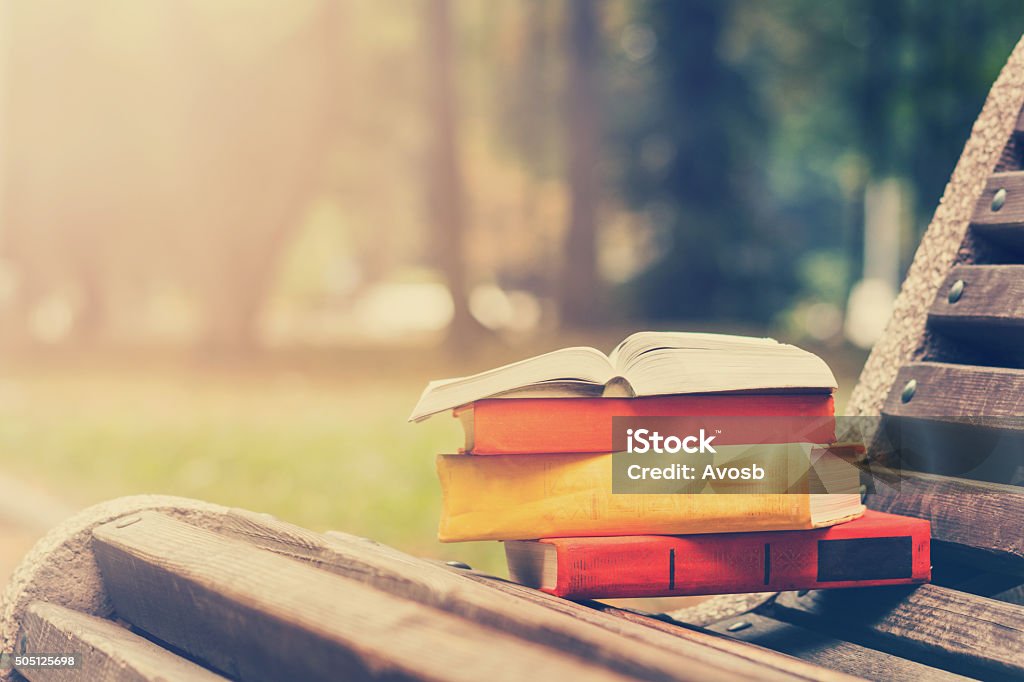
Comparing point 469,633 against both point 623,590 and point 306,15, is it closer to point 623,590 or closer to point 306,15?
point 623,590

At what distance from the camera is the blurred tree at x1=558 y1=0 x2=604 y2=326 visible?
15281 mm

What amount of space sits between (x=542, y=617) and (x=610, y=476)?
50 centimetres

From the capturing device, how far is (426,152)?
1653 cm

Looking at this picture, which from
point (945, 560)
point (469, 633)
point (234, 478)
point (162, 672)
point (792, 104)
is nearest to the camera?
point (469, 633)

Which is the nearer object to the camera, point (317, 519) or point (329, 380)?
point (317, 519)

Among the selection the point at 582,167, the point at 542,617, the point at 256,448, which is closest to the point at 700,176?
the point at 582,167

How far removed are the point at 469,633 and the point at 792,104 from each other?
20.4 meters

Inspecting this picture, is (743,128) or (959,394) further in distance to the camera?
(743,128)

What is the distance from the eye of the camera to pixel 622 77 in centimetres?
1888

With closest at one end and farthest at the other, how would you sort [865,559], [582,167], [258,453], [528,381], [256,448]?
[528,381], [865,559], [258,453], [256,448], [582,167]

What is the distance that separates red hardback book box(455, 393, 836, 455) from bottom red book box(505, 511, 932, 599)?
14 centimetres

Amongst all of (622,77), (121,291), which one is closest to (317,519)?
(622,77)

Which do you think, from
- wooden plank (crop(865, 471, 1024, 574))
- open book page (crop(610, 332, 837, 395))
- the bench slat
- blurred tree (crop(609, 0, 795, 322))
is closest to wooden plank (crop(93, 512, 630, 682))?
open book page (crop(610, 332, 837, 395))

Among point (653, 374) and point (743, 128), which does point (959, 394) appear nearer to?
point (653, 374)
